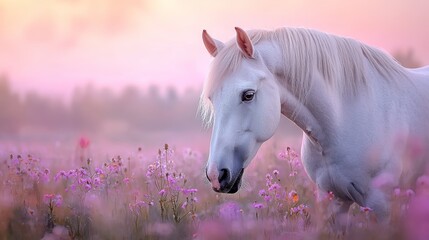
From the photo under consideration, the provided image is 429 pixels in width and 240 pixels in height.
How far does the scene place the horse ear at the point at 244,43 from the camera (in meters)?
3.55

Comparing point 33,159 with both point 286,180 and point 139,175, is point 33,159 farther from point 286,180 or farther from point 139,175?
point 286,180

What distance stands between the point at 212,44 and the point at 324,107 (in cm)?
93

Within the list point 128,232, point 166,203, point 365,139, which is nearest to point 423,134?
point 365,139

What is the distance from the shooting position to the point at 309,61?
12.9 feet

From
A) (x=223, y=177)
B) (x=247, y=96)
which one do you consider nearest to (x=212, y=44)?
(x=247, y=96)

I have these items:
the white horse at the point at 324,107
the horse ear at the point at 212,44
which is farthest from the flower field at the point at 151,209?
the horse ear at the point at 212,44

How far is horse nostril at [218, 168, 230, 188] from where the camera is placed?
3359mm

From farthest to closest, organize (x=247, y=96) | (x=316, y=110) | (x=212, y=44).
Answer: (x=316, y=110)
(x=212, y=44)
(x=247, y=96)

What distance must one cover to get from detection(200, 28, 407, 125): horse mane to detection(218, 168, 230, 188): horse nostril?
53 centimetres

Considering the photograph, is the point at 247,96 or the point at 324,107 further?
the point at 324,107

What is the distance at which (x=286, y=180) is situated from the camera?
6.21 metres

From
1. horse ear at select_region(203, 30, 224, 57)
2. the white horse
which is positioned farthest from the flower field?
horse ear at select_region(203, 30, 224, 57)

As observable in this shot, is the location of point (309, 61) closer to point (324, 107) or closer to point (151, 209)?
point (324, 107)

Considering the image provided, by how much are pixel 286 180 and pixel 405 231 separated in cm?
336
